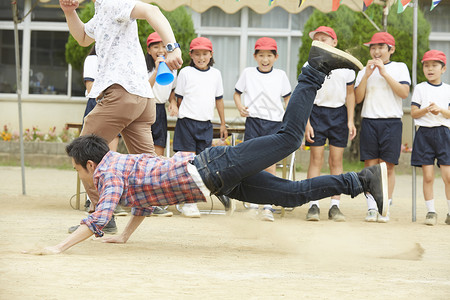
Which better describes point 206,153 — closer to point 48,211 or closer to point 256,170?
point 256,170

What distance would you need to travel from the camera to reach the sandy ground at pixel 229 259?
3641 mm

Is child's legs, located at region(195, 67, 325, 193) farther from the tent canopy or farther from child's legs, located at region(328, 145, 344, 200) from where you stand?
the tent canopy

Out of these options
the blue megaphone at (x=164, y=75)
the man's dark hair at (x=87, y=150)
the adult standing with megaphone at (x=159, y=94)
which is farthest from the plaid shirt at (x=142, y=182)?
the adult standing with megaphone at (x=159, y=94)

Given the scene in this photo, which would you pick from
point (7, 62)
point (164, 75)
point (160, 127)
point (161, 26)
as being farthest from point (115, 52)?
point (7, 62)

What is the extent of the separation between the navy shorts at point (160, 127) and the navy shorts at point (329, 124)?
5.06 ft

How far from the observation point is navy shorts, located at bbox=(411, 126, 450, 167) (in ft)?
24.1

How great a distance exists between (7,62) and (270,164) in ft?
43.6

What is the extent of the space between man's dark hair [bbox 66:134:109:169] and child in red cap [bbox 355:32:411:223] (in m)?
3.68

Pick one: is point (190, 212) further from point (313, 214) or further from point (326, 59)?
point (326, 59)

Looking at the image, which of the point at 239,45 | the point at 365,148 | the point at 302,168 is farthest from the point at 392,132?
the point at 239,45

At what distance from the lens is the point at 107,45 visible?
527 cm

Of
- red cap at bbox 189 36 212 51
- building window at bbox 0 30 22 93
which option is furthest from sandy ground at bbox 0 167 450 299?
building window at bbox 0 30 22 93

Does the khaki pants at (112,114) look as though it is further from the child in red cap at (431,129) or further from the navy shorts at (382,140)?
the child in red cap at (431,129)

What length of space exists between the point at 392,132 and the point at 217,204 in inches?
88.6
